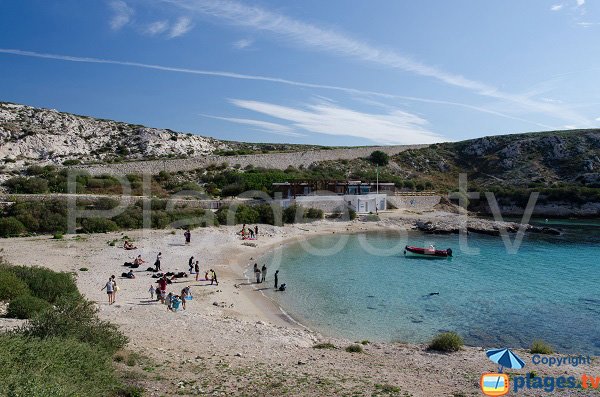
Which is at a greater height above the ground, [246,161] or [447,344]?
[246,161]

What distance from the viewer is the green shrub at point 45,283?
1550 cm

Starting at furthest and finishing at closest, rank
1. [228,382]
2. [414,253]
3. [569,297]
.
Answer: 1. [414,253]
2. [569,297]
3. [228,382]

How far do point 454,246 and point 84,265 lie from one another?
1312 inches

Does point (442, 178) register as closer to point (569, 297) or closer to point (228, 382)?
point (569, 297)

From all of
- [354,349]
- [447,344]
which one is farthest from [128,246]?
[447,344]

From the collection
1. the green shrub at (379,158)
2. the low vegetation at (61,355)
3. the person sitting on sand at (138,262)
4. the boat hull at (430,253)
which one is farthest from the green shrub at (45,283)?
the green shrub at (379,158)

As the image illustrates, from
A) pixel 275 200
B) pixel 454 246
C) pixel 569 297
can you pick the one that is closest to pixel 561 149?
pixel 454 246

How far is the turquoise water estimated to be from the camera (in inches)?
688

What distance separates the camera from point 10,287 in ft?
49.0

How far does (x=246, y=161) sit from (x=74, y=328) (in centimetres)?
6204

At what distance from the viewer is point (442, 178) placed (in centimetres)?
8681

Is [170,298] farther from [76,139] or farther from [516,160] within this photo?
[516,160]

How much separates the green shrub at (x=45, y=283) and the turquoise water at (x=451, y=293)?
381 inches

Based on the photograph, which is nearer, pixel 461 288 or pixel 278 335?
pixel 278 335
